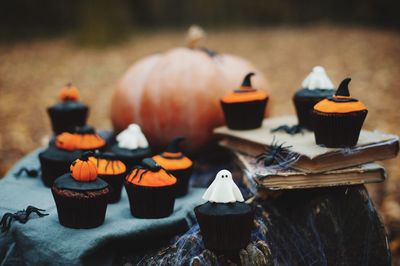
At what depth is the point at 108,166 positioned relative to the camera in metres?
1.76

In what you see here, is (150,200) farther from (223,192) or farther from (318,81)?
(318,81)

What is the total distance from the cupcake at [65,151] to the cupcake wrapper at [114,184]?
167 mm

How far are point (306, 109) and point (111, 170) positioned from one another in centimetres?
83

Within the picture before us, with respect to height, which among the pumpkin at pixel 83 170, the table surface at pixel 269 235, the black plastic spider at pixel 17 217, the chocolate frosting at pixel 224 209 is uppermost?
the pumpkin at pixel 83 170

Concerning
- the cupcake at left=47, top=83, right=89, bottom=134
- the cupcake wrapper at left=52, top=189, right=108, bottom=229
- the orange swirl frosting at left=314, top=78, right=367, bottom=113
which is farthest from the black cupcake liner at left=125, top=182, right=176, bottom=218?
the cupcake at left=47, top=83, right=89, bottom=134

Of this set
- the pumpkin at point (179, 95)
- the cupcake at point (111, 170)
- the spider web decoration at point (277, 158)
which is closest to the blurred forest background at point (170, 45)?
the pumpkin at point (179, 95)

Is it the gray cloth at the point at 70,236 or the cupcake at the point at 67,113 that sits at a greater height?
the cupcake at the point at 67,113

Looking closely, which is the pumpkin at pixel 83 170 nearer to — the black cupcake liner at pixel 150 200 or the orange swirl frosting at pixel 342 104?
the black cupcake liner at pixel 150 200

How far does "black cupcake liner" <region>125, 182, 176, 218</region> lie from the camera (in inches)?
62.4

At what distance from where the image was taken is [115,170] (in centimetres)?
176

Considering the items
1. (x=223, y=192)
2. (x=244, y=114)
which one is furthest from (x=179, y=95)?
(x=223, y=192)

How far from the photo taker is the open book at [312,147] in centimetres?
170

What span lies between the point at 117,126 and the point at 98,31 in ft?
17.2

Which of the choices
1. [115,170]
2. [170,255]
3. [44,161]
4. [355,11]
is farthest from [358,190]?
[355,11]
